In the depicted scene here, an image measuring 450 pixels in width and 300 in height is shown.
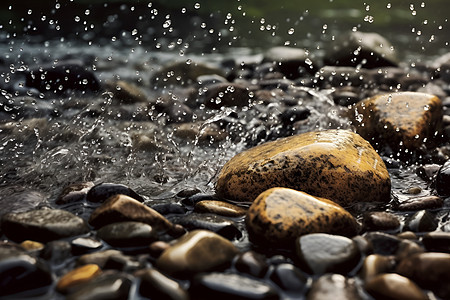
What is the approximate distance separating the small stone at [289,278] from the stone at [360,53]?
600cm

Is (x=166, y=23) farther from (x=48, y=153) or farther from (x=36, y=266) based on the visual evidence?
(x=36, y=266)

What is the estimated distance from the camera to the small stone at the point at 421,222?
8.07 feet

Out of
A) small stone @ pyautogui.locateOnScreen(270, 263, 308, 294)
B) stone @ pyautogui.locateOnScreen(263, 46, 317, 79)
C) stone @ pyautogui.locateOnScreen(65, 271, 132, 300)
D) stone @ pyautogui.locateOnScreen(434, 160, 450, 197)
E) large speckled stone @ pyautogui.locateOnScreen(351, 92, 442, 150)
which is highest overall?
Answer: stone @ pyautogui.locateOnScreen(263, 46, 317, 79)

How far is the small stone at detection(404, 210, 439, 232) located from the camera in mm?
2461

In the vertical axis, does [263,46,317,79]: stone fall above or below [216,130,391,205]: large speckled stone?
above

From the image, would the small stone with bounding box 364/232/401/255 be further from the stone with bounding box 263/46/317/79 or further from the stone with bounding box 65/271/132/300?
the stone with bounding box 263/46/317/79

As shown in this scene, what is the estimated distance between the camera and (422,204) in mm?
2797

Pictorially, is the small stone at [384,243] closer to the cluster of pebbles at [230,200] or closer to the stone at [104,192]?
the cluster of pebbles at [230,200]

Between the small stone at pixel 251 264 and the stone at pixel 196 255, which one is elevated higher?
the stone at pixel 196 255

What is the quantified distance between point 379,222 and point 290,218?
54 cm

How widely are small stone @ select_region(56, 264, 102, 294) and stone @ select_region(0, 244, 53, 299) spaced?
0.26 ft

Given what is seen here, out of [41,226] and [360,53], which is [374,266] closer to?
[41,226]

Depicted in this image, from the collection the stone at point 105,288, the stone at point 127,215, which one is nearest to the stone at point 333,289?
the stone at point 105,288

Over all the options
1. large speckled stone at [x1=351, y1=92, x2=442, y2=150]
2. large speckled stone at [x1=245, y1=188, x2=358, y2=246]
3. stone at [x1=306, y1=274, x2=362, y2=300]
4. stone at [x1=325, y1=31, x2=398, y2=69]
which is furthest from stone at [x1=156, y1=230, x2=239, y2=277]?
stone at [x1=325, y1=31, x2=398, y2=69]
